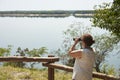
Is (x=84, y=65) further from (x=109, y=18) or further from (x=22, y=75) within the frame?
(x=22, y=75)

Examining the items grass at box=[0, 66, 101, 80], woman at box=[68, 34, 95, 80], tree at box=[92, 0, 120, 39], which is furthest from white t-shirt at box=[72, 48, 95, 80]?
grass at box=[0, 66, 101, 80]

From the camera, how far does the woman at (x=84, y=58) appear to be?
555 centimetres

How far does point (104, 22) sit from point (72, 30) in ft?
76.8

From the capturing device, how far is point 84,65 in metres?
5.66

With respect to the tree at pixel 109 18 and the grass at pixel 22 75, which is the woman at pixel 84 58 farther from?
the grass at pixel 22 75

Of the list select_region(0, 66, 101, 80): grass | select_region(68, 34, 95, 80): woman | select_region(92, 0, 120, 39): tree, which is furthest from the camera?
select_region(0, 66, 101, 80): grass

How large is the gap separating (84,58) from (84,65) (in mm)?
138

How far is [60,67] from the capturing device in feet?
Result: 23.4

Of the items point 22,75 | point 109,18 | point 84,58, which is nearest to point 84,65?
point 84,58

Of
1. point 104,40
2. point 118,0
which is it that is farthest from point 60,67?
point 104,40

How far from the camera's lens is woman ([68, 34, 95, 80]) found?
555 centimetres

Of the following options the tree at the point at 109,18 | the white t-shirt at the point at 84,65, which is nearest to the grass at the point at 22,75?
the tree at the point at 109,18

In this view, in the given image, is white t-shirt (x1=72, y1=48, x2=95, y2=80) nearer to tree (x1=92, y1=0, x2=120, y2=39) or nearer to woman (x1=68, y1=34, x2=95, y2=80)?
woman (x1=68, y1=34, x2=95, y2=80)

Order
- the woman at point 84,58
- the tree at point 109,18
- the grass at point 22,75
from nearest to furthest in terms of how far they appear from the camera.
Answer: the woman at point 84,58 → the tree at point 109,18 → the grass at point 22,75
